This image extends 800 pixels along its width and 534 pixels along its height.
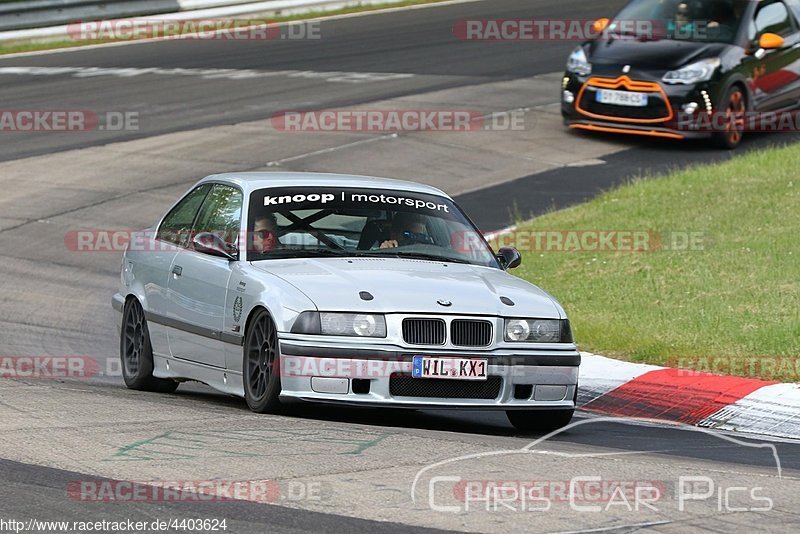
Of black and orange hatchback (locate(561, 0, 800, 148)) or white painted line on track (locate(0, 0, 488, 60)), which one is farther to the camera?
white painted line on track (locate(0, 0, 488, 60))

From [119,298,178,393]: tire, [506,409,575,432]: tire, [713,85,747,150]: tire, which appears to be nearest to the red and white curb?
[506,409,575,432]: tire

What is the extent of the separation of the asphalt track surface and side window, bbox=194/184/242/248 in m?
1.05

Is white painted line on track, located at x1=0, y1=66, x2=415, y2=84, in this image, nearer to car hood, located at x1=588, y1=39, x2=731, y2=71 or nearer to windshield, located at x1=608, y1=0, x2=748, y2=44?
windshield, located at x1=608, y1=0, x2=748, y2=44

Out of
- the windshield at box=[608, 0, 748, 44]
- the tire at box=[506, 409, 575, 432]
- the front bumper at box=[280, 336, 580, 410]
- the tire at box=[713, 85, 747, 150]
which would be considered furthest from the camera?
the windshield at box=[608, 0, 748, 44]

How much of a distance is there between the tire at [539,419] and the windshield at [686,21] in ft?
40.4

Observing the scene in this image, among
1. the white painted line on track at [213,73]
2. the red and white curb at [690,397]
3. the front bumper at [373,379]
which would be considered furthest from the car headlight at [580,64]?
the front bumper at [373,379]

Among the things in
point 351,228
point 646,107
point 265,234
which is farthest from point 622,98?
point 265,234

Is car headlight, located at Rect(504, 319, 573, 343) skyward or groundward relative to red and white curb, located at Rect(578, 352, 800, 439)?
skyward

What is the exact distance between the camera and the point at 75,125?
72.1 feet

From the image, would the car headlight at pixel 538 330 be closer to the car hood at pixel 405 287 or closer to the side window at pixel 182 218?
the car hood at pixel 405 287

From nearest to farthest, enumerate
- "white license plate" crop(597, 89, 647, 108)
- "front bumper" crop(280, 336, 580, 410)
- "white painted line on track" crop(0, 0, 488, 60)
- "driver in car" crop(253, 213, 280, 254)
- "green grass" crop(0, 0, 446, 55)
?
"front bumper" crop(280, 336, 580, 410) → "driver in car" crop(253, 213, 280, 254) → "white license plate" crop(597, 89, 647, 108) → "white painted line on track" crop(0, 0, 488, 60) → "green grass" crop(0, 0, 446, 55)

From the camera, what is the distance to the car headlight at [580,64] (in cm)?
2009

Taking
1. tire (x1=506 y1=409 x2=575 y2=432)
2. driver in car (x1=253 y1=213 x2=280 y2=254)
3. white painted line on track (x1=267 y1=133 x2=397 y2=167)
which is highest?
driver in car (x1=253 y1=213 x2=280 y2=254)

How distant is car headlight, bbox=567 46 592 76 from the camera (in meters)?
20.1
